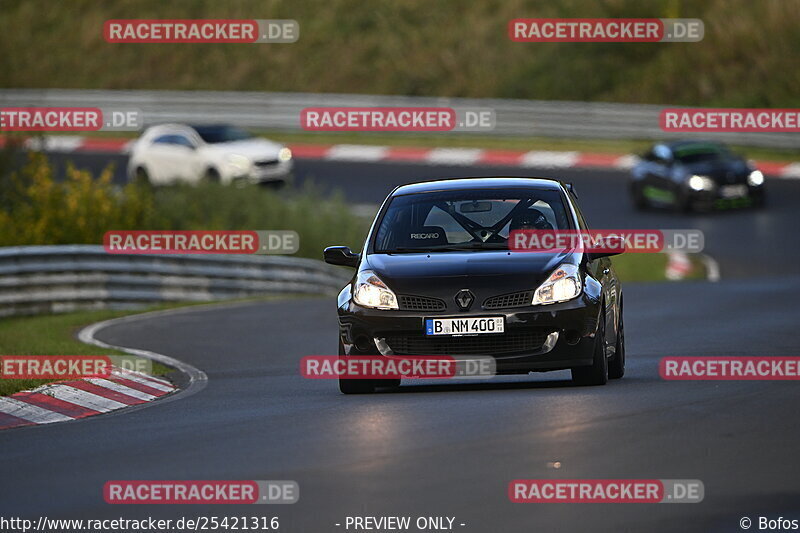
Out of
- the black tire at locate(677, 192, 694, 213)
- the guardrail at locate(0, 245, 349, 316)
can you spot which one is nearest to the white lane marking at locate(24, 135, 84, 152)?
the black tire at locate(677, 192, 694, 213)

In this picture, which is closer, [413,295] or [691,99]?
[413,295]

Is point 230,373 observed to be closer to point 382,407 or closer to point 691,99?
point 382,407

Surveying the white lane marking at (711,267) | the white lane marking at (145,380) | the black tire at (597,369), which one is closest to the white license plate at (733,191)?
the white lane marking at (711,267)

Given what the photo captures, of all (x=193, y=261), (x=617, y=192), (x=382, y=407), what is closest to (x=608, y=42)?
(x=617, y=192)

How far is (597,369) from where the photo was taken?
39.5ft

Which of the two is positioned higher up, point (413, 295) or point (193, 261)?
point (193, 261)

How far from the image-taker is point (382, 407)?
37.4 feet

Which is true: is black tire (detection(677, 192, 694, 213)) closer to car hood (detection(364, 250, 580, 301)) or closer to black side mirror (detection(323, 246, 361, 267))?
black side mirror (detection(323, 246, 361, 267))

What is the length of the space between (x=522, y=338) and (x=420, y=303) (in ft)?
2.40

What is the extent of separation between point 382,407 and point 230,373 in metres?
3.88

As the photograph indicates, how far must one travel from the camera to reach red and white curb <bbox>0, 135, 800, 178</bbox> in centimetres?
4162

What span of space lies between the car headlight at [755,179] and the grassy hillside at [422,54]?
11263 mm

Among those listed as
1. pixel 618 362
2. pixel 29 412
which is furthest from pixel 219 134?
pixel 29 412

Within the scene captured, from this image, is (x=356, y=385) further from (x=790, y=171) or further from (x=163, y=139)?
(x=163, y=139)
